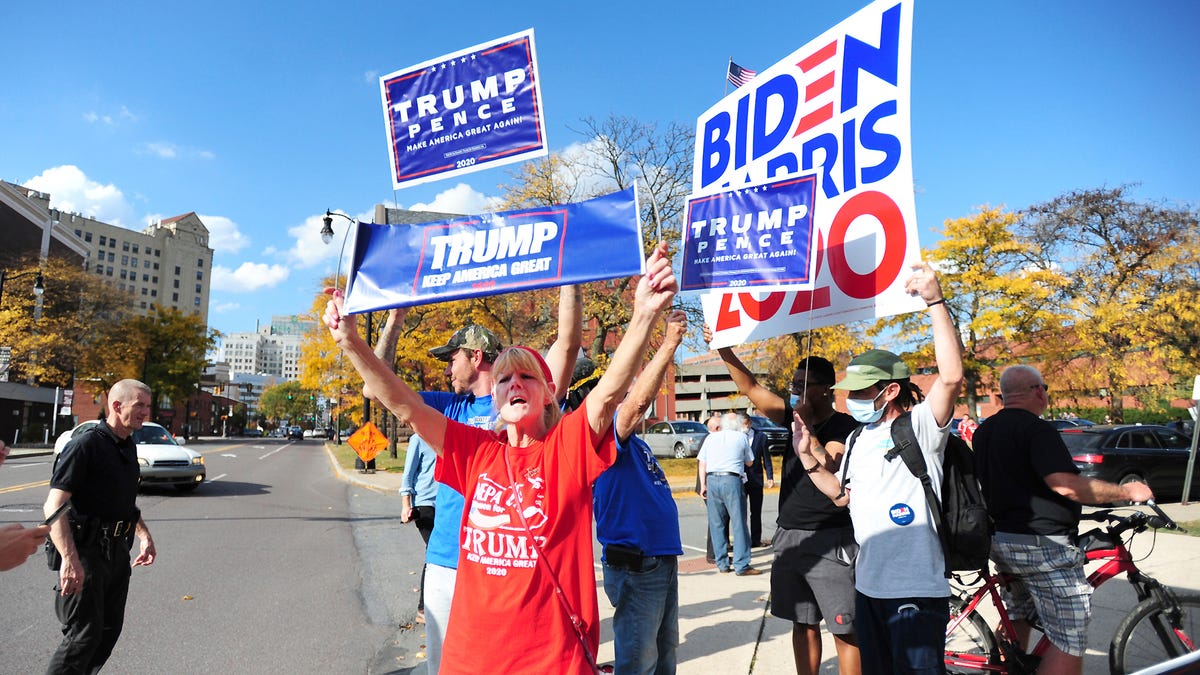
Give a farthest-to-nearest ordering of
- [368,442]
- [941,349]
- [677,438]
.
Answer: [677,438] → [368,442] → [941,349]

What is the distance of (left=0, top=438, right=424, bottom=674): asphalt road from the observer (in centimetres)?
514

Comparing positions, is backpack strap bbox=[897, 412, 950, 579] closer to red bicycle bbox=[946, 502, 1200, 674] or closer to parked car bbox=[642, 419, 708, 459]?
red bicycle bbox=[946, 502, 1200, 674]

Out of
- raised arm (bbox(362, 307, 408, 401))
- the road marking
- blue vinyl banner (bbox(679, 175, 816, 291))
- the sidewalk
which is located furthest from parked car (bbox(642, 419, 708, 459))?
raised arm (bbox(362, 307, 408, 401))

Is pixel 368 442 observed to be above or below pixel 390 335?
below

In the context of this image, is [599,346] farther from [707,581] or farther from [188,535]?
[707,581]

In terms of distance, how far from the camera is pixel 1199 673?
114 centimetres

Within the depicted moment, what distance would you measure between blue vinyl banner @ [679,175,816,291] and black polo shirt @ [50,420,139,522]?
331 centimetres

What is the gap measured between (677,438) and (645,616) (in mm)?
24573

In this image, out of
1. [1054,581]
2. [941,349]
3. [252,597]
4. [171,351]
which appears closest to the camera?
[941,349]

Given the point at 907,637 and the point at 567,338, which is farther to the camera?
the point at 567,338

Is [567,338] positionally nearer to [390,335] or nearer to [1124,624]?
[390,335]

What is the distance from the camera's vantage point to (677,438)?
27.3 m

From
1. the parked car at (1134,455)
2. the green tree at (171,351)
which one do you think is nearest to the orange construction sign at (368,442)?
the parked car at (1134,455)

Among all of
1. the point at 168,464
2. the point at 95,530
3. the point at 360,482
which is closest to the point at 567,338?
the point at 95,530
